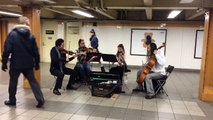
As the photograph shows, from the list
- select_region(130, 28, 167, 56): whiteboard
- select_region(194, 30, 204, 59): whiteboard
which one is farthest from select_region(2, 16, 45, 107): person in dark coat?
select_region(194, 30, 204, 59): whiteboard

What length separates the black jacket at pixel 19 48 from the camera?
3564mm

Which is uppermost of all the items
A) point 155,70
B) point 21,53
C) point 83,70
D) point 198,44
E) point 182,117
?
point 198,44

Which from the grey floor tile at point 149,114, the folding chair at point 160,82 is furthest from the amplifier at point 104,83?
the grey floor tile at point 149,114

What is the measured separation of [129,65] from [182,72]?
7.47 ft

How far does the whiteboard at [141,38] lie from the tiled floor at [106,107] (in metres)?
4.19

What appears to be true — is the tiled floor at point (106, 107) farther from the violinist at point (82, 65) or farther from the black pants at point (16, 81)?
the violinist at point (82, 65)

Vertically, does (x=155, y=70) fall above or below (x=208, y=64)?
below

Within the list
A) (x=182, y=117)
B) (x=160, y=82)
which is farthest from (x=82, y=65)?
(x=182, y=117)

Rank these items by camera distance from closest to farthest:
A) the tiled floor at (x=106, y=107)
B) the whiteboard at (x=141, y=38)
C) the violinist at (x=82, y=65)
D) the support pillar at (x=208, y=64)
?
1. the tiled floor at (x=106, y=107)
2. the support pillar at (x=208, y=64)
3. the violinist at (x=82, y=65)
4. the whiteboard at (x=141, y=38)

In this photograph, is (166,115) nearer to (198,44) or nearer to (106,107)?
(106,107)

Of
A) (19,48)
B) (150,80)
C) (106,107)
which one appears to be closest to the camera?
(19,48)

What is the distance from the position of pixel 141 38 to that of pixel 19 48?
21.4 ft

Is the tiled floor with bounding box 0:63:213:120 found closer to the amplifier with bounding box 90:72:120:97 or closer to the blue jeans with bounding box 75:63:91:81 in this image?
the amplifier with bounding box 90:72:120:97

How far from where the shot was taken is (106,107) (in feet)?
13.3
